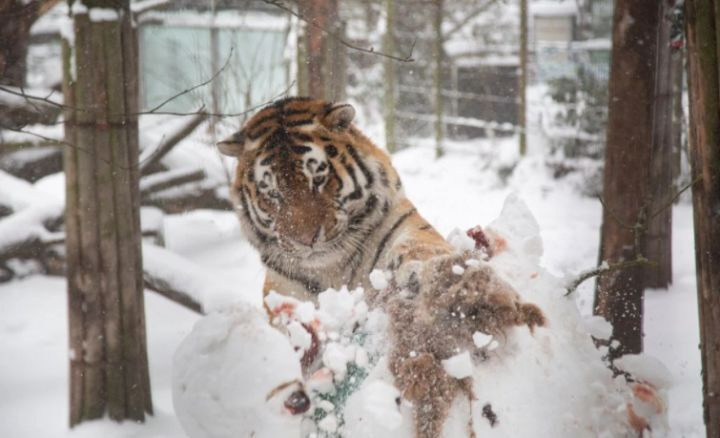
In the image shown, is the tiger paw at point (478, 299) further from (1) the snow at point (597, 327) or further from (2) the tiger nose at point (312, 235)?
(2) the tiger nose at point (312, 235)

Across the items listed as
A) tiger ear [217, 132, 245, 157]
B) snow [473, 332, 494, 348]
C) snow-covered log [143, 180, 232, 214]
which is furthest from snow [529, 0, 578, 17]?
snow [473, 332, 494, 348]

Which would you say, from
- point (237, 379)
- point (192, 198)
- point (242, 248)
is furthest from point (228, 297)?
point (192, 198)

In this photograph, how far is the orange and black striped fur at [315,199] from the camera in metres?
1.89

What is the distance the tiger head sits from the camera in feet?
6.20

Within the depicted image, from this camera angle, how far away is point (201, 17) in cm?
593

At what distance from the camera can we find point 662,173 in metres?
2.62

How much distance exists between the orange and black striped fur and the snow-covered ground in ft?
0.80

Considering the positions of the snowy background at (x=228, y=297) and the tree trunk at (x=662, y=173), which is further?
the tree trunk at (x=662, y=173)

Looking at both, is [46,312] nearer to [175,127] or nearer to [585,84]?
[175,127]

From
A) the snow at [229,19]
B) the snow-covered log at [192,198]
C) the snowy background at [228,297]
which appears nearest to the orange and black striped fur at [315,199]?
the snowy background at [228,297]

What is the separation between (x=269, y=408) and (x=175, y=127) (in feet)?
9.31

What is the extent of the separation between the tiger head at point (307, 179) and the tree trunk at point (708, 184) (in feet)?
3.00

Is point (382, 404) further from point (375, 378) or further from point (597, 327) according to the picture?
point (597, 327)

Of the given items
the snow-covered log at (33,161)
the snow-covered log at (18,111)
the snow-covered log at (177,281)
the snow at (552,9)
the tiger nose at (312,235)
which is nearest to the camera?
the tiger nose at (312,235)
